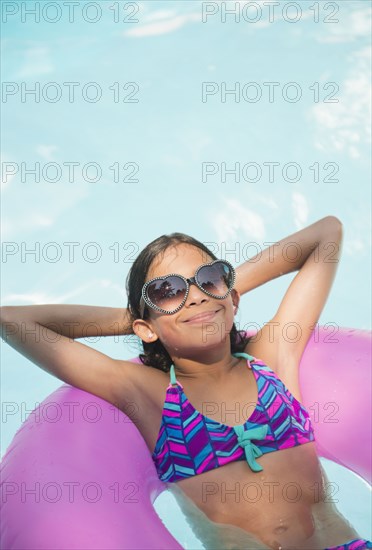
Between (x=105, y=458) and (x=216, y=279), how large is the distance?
1.97 ft

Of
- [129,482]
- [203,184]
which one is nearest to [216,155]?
[203,184]

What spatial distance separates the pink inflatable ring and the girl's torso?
14cm

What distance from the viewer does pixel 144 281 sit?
2338 millimetres

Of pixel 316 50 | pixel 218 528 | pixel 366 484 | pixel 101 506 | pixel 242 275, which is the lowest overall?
pixel 366 484

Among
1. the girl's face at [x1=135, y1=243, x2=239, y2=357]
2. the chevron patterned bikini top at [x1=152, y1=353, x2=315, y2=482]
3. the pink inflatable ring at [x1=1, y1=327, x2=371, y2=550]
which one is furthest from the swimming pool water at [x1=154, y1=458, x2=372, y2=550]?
the girl's face at [x1=135, y1=243, x2=239, y2=357]

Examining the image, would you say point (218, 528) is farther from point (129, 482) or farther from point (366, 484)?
point (366, 484)

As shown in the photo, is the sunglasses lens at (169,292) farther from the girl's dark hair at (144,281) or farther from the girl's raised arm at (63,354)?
the girl's raised arm at (63,354)

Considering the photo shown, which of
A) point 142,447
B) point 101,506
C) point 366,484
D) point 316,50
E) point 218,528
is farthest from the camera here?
point 316,50

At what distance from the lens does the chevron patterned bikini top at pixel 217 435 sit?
2203 mm

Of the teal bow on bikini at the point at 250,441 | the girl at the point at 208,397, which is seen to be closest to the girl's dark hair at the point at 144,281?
the girl at the point at 208,397

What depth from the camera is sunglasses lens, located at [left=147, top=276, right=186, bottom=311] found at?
2.23m

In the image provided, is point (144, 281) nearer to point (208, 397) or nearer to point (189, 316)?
point (189, 316)

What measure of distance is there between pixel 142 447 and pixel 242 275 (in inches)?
24.5

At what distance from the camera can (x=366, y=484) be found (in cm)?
280
